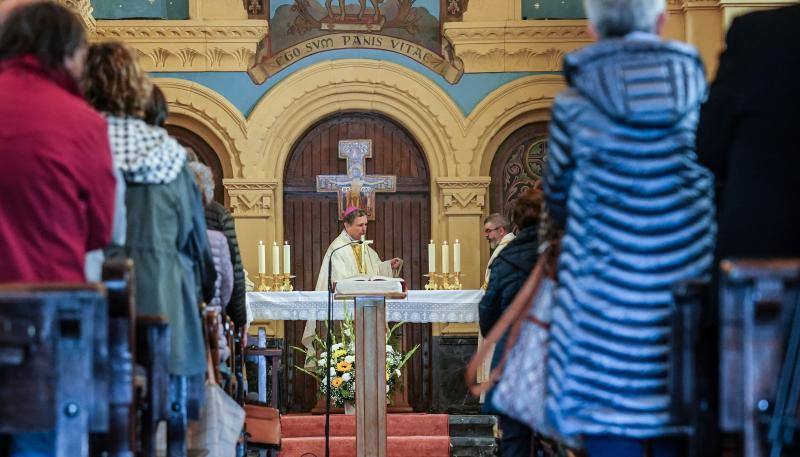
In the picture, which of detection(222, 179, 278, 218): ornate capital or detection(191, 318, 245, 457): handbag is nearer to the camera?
detection(191, 318, 245, 457): handbag

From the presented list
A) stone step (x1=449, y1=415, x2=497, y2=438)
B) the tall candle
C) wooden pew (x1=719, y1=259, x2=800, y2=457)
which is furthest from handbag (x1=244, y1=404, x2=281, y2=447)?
the tall candle

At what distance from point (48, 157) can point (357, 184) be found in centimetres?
996

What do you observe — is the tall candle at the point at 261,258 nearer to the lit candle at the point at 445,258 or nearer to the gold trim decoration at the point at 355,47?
the lit candle at the point at 445,258

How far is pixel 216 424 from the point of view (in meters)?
5.49

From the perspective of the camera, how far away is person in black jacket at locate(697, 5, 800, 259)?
3562 millimetres

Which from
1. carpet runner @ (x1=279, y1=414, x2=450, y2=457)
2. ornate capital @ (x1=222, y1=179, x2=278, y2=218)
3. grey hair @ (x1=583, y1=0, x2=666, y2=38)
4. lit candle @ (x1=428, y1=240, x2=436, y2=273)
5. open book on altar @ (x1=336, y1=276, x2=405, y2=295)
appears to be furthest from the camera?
ornate capital @ (x1=222, y1=179, x2=278, y2=218)

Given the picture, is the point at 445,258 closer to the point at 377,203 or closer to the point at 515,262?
the point at 377,203

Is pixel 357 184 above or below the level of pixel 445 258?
above

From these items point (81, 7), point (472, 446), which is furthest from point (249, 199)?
point (472, 446)

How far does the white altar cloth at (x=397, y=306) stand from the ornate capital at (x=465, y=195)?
2.86 metres

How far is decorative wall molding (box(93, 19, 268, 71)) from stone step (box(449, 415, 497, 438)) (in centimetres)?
444

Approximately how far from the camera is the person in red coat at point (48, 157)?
3.66 meters

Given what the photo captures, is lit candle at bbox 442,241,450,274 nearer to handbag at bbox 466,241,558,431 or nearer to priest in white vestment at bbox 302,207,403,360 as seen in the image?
priest in white vestment at bbox 302,207,403,360

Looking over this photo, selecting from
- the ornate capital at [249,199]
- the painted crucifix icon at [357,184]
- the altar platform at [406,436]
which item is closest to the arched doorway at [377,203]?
the painted crucifix icon at [357,184]
